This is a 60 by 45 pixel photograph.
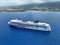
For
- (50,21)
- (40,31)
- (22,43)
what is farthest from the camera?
(50,21)

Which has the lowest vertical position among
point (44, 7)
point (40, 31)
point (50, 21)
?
point (40, 31)

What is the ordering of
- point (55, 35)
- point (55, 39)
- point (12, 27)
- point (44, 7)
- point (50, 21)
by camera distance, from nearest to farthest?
point (55, 39) < point (55, 35) < point (12, 27) < point (50, 21) < point (44, 7)

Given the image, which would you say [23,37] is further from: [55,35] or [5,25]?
[5,25]

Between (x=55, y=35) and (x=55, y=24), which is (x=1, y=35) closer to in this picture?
(x=55, y=35)

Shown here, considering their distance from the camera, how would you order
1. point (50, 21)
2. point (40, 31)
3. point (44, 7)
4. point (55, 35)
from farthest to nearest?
point (44, 7)
point (50, 21)
point (40, 31)
point (55, 35)

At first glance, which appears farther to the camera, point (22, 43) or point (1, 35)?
point (1, 35)

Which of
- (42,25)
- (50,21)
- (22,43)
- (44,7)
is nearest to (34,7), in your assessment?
(44,7)

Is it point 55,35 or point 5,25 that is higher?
point 5,25

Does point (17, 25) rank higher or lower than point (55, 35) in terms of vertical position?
higher

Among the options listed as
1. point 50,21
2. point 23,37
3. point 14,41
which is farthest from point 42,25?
point 14,41
